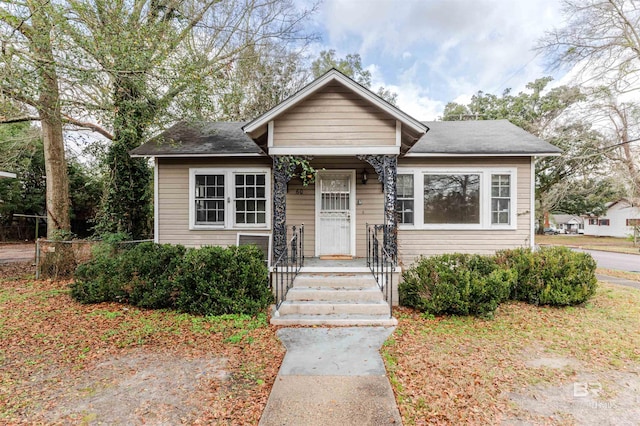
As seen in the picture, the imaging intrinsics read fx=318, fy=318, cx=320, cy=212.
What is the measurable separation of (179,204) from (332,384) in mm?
7135

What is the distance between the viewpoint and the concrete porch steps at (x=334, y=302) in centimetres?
543

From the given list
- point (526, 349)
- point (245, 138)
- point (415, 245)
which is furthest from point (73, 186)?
point (526, 349)

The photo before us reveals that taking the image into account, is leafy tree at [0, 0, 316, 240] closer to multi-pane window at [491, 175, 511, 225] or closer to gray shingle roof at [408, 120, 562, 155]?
gray shingle roof at [408, 120, 562, 155]

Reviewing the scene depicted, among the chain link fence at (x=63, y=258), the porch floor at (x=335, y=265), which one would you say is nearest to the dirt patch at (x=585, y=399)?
the porch floor at (x=335, y=265)

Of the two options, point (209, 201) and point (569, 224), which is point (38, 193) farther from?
point (569, 224)

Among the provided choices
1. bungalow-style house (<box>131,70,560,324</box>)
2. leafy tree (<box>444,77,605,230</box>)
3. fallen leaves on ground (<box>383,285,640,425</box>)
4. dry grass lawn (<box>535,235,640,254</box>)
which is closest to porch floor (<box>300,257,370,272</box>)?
bungalow-style house (<box>131,70,560,324</box>)

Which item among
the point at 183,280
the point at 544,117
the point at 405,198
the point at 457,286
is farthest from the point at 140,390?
the point at 544,117

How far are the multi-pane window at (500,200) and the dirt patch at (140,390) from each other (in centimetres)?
777

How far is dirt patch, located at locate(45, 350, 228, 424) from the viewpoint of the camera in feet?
9.55

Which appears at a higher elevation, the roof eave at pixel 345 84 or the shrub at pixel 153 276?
the roof eave at pixel 345 84

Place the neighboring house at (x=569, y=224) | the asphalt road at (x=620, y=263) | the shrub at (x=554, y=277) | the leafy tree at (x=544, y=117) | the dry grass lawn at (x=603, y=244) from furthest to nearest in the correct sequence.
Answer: the neighboring house at (x=569, y=224) → the dry grass lawn at (x=603, y=244) → the leafy tree at (x=544, y=117) → the asphalt road at (x=620, y=263) → the shrub at (x=554, y=277)

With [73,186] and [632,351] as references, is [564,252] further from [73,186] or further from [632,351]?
[73,186]

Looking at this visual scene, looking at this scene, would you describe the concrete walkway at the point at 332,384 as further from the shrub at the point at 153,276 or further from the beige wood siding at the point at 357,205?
the beige wood siding at the point at 357,205

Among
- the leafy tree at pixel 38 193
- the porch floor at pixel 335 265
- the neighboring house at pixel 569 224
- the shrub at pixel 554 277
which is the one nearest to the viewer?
the shrub at pixel 554 277
